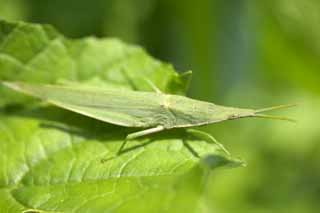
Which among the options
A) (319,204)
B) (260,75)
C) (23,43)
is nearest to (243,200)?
(319,204)

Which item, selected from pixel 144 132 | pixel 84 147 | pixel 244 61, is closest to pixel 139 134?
pixel 144 132

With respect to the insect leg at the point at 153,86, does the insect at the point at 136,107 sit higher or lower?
lower

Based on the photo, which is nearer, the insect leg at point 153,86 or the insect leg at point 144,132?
the insect leg at point 144,132

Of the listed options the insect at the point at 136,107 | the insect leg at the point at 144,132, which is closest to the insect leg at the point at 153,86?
the insect at the point at 136,107

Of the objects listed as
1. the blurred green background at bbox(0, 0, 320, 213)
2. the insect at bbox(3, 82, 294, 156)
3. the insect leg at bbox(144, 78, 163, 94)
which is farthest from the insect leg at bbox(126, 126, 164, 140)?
the blurred green background at bbox(0, 0, 320, 213)

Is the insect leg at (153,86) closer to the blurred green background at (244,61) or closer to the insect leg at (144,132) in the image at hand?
the insect leg at (144,132)

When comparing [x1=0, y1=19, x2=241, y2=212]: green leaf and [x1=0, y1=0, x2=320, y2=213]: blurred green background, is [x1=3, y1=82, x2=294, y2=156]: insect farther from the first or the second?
[x1=0, y1=0, x2=320, y2=213]: blurred green background
